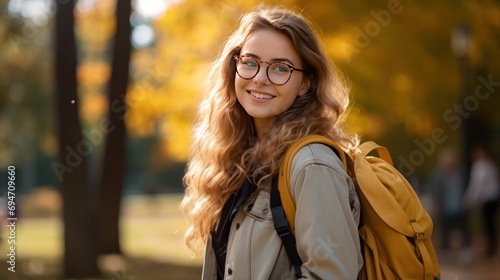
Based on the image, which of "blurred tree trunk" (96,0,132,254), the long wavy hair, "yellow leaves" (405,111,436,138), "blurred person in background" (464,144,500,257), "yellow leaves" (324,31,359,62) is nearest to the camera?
the long wavy hair

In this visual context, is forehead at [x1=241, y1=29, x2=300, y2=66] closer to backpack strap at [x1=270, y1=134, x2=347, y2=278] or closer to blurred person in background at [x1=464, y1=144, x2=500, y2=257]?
backpack strap at [x1=270, y1=134, x2=347, y2=278]

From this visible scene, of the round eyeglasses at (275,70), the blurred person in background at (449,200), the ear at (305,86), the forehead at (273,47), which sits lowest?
the blurred person in background at (449,200)

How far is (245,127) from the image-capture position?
3.12 metres

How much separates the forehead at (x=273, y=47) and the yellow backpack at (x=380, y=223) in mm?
337

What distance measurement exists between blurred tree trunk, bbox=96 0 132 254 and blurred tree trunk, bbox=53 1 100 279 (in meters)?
1.93

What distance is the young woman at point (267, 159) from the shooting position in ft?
8.18

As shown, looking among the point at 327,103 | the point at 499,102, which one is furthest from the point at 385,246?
the point at 499,102

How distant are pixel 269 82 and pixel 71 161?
8889 mm

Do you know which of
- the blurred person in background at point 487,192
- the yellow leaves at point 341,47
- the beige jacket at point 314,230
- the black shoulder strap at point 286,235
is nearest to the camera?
the beige jacket at point 314,230

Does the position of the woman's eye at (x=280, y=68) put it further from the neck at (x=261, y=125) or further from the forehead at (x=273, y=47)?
the neck at (x=261, y=125)

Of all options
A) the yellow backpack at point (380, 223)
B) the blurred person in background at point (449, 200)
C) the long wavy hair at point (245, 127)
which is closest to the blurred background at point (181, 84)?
the blurred person in background at point (449, 200)

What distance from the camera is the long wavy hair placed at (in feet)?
9.16

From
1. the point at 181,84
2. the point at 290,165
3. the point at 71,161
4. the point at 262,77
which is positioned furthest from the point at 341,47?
the point at 290,165

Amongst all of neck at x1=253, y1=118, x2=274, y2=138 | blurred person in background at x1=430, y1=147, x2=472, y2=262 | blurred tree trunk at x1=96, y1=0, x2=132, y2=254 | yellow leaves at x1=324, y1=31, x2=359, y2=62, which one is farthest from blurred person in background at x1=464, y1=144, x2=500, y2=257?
neck at x1=253, y1=118, x2=274, y2=138
